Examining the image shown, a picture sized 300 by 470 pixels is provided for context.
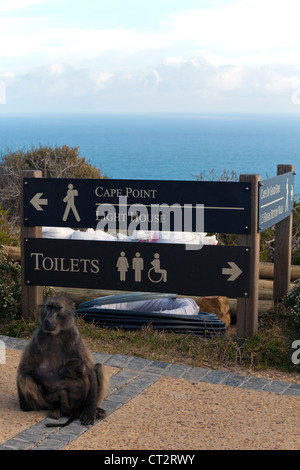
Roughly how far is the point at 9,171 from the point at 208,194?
38.4ft

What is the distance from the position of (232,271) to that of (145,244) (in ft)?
3.05

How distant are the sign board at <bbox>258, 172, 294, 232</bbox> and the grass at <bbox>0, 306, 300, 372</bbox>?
1147mm

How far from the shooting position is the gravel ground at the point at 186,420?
13.5 feet

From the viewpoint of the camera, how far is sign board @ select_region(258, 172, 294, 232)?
6.53 m

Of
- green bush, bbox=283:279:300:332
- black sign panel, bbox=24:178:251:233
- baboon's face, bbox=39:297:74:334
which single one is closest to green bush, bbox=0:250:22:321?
black sign panel, bbox=24:178:251:233

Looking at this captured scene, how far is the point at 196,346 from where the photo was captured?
6.20 metres

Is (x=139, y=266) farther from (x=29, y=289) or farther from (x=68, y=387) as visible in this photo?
(x=68, y=387)

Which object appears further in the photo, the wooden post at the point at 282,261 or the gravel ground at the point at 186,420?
the wooden post at the point at 282,261

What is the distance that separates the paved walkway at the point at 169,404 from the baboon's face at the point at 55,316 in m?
0.68

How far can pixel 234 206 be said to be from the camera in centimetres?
A: 637

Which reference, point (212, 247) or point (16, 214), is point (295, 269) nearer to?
point (212, 247)

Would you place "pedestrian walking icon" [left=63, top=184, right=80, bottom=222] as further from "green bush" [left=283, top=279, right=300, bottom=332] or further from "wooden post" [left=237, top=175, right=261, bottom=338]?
"green bush" [left=283, top=279, right=300, bottom=332]

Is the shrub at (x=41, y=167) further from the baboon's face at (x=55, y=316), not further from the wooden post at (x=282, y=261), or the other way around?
the baboon's face at (x=55, y=316)

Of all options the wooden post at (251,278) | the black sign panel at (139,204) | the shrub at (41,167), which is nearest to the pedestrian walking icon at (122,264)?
the black sign panel at (139,204)
